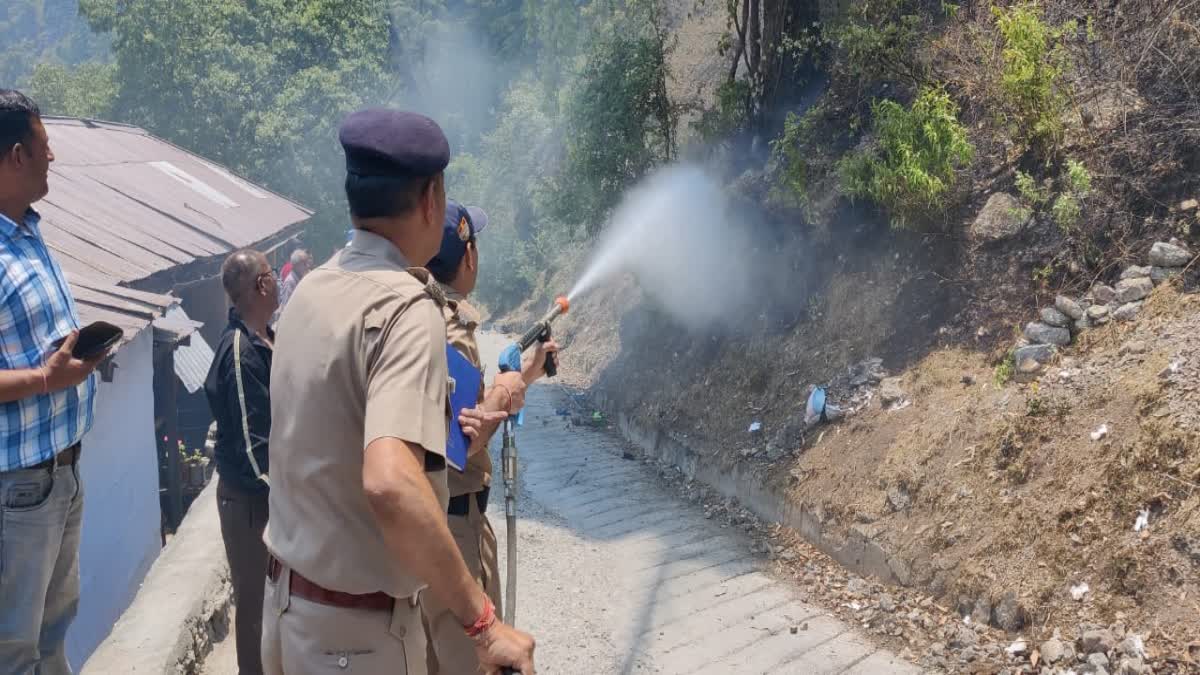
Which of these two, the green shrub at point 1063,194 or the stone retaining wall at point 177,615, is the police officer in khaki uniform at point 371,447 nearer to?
the stone retaining wall at point 177,615

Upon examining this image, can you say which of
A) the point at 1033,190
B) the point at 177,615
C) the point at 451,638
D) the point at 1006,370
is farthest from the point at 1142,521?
the point at 177,615

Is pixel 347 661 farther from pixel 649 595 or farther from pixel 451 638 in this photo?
pixel 649 595

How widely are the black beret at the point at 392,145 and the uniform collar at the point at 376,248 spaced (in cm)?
15

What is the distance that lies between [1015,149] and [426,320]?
7432mm

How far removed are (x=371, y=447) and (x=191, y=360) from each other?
31.8 feet

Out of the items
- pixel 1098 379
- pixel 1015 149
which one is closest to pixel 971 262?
pixel 1015 149

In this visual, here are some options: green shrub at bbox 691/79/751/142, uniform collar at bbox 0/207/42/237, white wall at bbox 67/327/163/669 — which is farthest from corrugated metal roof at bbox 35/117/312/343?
green shrub at bbox 691/79/751/142

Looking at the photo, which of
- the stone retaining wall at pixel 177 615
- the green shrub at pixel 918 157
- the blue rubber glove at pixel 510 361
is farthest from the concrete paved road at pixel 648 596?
the green shrub at pixel 918 157

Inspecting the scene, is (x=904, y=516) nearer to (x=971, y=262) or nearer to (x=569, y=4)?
(x=971, y=262)

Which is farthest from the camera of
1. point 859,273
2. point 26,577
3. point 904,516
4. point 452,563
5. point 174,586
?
point 859,273

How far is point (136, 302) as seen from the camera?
6.42 m

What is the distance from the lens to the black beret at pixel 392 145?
7.17 ft

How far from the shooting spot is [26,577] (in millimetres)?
3221

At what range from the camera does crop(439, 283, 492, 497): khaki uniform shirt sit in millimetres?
3170
